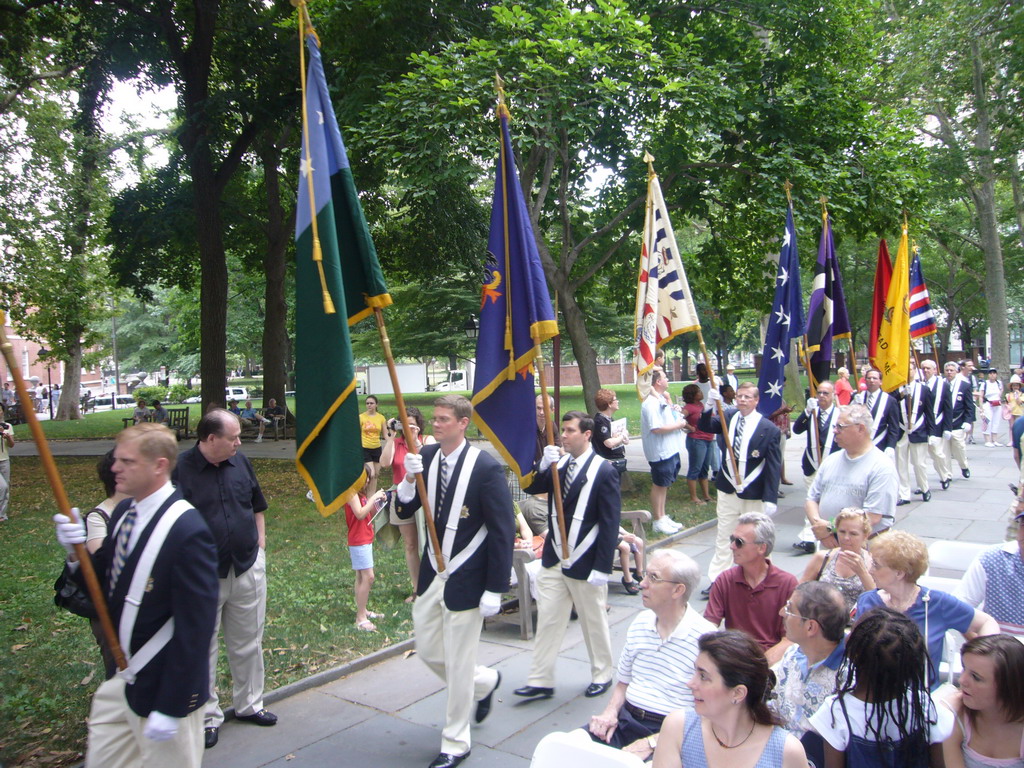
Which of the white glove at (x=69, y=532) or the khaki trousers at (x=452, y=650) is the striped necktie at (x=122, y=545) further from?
the khaki trousers at (x=452, y=650)

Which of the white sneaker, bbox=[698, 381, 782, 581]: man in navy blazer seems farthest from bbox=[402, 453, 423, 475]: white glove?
the white sneaker

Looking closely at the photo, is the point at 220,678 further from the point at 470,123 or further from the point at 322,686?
the point at 470,123

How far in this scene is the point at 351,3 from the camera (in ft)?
41.2

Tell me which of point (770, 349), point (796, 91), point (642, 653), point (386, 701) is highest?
point (796, 91)

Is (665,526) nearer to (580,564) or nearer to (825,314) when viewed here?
(825,314)

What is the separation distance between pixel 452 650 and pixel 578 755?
6.61 ft

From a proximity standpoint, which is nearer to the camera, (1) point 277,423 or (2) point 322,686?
(2) point 322,686

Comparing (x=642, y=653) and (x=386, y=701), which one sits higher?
(x=642, y=653)

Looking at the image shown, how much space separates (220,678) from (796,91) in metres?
11.8

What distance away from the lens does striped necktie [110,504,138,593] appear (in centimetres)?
368

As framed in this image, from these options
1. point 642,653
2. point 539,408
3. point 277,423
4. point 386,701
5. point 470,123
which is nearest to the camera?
point 642,653

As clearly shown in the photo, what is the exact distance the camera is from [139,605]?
11.7ft

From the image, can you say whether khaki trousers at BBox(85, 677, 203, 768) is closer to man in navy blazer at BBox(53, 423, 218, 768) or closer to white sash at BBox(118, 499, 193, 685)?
man in navy blazer at BBox(53, 423, 218, 768)

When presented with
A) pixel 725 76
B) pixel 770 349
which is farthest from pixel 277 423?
pixel 770 349
